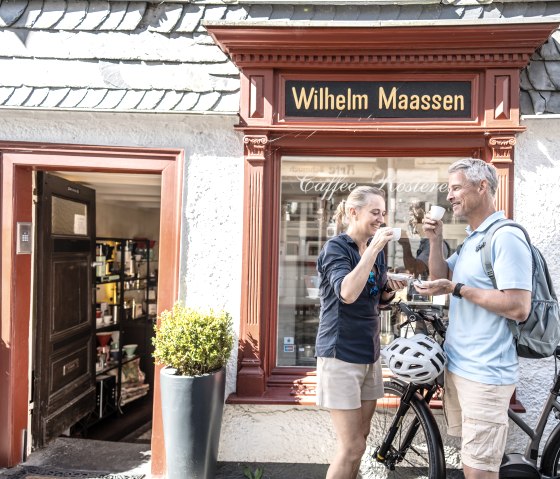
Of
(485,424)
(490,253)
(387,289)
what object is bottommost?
(485,424)

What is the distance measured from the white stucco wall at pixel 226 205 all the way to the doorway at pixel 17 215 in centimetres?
8

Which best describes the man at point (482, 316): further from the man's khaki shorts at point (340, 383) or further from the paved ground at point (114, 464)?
the paved ground at point (114, 464)

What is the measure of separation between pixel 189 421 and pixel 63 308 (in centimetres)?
201

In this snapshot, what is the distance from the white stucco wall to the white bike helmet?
1153 mm

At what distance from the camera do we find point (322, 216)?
4.27 m

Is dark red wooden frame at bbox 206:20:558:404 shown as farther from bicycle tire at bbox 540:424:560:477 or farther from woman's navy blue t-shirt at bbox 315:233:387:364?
bicycle tire at bbox 540:424:560:477

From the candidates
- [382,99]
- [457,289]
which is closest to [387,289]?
[457,289]

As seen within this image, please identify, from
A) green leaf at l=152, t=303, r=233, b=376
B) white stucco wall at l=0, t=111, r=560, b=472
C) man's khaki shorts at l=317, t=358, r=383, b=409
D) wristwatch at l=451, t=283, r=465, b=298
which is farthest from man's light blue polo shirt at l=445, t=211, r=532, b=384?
green leaf at l=152, t=303, r=233, b=376

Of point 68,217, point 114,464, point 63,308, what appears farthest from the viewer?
point 68,217

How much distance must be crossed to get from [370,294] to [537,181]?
1.86 metres

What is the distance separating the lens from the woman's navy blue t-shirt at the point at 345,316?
8.98ft

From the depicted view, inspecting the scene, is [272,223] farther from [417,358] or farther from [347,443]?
[347,443]

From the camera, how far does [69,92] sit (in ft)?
12.9

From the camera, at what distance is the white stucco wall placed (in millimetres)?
3803
